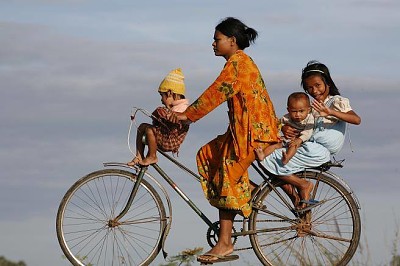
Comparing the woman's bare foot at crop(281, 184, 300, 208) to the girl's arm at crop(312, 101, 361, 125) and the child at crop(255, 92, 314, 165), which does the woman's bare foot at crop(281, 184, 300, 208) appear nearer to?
the child at crop(255, 92, 314, 165)

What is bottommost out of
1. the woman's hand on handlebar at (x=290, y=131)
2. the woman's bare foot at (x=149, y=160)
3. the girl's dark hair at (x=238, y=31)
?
the woman's bare foot at (x=149, y=160)

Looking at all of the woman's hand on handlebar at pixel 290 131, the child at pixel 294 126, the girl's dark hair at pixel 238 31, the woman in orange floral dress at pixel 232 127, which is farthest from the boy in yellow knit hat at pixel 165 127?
the woman's hand on handlebar at pixel 290 131

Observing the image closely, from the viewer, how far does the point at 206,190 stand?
37.5 feet

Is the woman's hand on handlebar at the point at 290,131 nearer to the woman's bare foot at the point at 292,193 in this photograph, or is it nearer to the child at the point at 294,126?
the child at the point at 294,126

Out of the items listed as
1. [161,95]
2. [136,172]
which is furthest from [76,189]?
[161,95]

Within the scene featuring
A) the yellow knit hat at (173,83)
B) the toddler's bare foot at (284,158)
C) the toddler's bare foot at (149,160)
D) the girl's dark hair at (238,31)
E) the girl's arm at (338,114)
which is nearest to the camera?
the girl's arm at (338,114)

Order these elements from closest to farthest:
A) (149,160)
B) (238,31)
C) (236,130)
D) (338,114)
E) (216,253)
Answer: (338,114), (238,31), (236,130), (216,253), (149,160)

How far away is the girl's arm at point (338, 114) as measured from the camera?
1078cm

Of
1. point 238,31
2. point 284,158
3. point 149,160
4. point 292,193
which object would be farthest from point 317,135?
point 149,160

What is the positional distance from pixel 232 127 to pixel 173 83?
68cm

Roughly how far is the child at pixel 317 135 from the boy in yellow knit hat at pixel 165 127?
0.87 metres

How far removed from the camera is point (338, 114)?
35.6 ft

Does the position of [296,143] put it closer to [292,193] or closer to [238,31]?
[292,193]

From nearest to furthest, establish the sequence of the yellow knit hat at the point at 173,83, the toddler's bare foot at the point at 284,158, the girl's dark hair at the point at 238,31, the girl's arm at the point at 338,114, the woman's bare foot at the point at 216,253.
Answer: the girl's arm at the point at 338,114 → the girl's dark hair at the point at 238,31 → the yellow knit hat at the point at 173,83 → the toddler's bare foot at the point at 284,158 → the woman's bare foot at the point at 216,253
